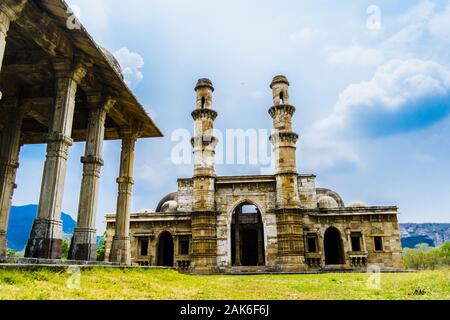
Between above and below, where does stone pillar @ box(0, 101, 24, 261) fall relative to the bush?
above

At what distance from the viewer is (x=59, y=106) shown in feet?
28.9

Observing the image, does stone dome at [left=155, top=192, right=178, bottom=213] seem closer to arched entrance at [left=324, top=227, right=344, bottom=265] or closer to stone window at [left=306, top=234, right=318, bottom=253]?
stone window at [left=306, top=234, right=318, bottom=253]

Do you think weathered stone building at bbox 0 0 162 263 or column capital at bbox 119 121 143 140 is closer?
weathered stone building at bbox 0 0 162 263

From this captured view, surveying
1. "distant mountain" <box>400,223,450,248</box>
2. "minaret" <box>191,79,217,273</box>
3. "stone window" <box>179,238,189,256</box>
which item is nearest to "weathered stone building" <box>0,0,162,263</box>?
"minaret" <box>191,79,217,273</box>

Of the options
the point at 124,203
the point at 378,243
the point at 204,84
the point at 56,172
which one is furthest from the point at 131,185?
the point at 378,243

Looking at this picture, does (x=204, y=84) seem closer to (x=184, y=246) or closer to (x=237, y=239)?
(x=237, y=239)

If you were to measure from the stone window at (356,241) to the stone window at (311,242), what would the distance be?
2573 mm

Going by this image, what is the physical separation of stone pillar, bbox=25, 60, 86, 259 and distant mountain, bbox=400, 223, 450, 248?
458ft

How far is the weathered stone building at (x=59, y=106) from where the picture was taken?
781 centimetres

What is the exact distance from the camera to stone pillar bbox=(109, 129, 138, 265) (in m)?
11.9

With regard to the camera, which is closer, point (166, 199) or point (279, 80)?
point (279, 80)

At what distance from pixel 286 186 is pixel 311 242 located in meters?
4.42

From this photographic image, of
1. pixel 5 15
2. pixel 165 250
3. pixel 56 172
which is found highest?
pixel 5 15

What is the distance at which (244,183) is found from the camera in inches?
1001
